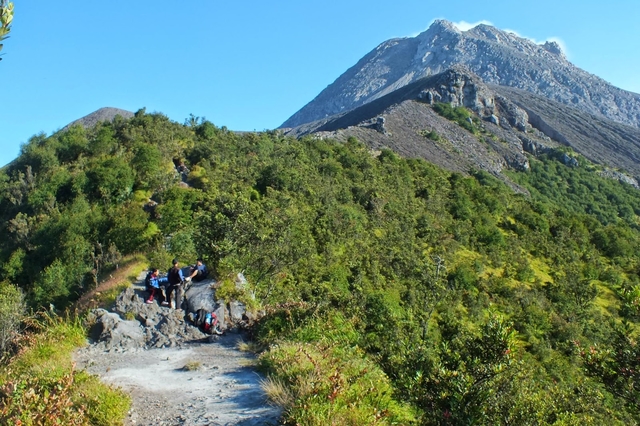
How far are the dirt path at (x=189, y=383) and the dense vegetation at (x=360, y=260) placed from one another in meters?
0.54

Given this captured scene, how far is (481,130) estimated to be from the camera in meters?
71.5

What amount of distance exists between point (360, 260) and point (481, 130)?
2059 inches

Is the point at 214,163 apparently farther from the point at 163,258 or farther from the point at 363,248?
the point at 163,258

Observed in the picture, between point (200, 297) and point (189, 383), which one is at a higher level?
point (200, 297)

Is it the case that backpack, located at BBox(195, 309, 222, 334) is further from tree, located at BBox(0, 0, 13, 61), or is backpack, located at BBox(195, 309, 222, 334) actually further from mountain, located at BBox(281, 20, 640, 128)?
mountain, located at BBox(281, 20, 640, 128)

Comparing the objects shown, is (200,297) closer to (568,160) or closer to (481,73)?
(568,160)

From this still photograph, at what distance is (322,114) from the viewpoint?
178 meters

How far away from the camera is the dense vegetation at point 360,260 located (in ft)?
18.5

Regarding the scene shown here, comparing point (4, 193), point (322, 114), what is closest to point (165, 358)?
point (4, 193)

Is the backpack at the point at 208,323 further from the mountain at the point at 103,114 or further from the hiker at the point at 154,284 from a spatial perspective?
the mountain at the point at 103,114

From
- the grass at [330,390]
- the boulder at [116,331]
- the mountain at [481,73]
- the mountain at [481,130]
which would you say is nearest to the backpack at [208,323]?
the boulder at [116,331]

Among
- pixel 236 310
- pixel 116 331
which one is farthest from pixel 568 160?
pixel 116 331

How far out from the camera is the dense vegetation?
565 centimetres

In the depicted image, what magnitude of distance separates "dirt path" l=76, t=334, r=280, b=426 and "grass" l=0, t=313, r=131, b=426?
36 cm
